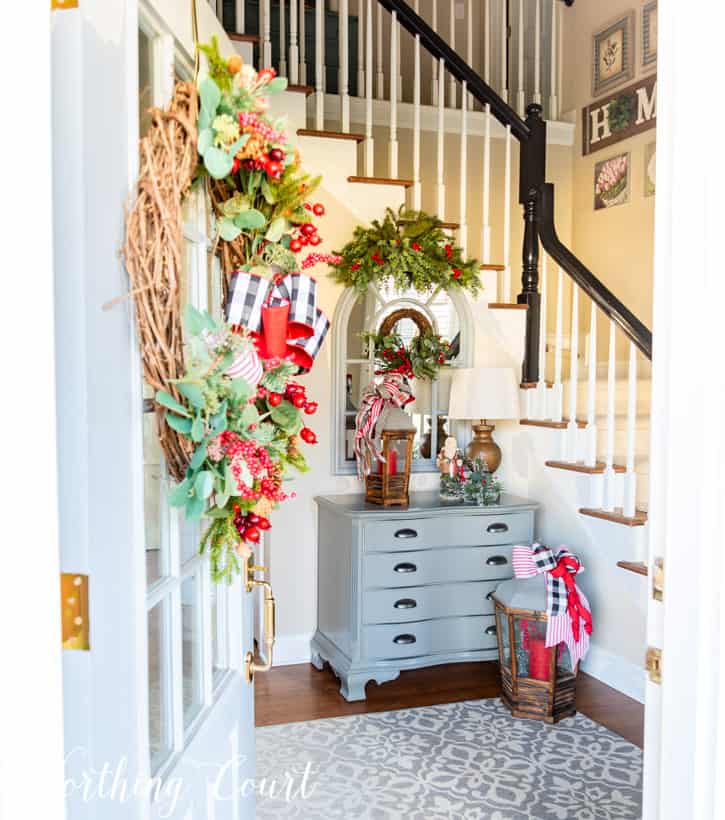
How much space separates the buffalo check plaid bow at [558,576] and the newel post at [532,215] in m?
0.99

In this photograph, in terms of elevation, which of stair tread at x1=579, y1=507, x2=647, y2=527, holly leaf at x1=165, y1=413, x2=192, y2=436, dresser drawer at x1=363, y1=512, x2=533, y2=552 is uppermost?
holly leaf at x1=165, y1=413, x2=192, y2=436

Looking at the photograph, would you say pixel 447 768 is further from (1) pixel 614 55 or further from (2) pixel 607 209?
(1) pixel 614 55

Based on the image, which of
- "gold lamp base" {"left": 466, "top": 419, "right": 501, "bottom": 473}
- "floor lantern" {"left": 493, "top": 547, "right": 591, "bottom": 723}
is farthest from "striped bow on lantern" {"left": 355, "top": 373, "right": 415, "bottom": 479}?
"floor lantern" {"left": 493, "top": 547, "right": 591, "bottom": 723}

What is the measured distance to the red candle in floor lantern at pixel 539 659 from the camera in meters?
3.25

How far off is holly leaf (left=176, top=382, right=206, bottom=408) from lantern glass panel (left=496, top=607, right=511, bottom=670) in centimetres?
253

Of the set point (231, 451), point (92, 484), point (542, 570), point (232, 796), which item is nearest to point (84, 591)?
point (92, 484)

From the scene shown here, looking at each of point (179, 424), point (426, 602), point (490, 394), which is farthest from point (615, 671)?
point (179, 424)

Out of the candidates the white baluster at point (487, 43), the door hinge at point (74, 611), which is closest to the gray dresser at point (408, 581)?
the door hinge at point (74, 611)

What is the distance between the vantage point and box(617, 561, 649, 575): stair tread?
3.18 meters

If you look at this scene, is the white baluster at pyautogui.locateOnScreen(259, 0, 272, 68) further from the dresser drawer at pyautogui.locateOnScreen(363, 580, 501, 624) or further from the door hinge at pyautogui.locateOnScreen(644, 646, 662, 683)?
the door hinge at pyautogui.locateOnScreen(644, 646, 662, 683)

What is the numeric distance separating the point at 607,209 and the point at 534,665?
121 inches

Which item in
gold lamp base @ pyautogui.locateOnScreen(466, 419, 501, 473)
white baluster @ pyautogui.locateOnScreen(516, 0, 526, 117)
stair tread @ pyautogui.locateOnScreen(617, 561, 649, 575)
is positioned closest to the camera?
stair tread @ pyautogui.locateOnScreen(617, 561, 649, 575)

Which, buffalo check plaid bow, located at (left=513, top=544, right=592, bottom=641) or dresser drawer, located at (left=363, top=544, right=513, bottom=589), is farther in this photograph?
dresser drawer, located at (left=363, top=544, right=513, bottom=589)

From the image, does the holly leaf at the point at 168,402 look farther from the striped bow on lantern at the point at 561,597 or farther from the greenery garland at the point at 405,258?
the greenery garland at the point at 405,258
